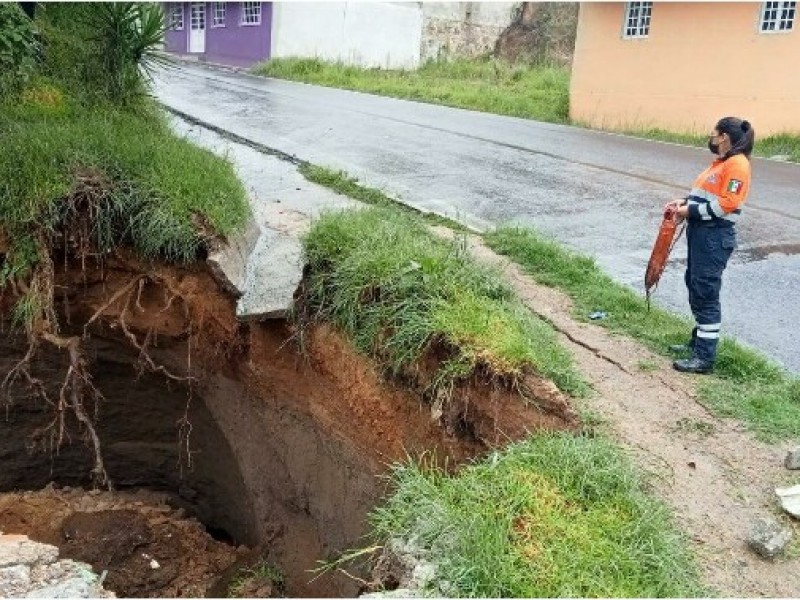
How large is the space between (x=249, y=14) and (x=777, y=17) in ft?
60.0

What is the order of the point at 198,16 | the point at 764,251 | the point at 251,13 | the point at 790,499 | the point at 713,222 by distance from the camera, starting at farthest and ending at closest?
the point at 198,16 < the point at 251,13 < the point at 764,251 < the point at 713,222 < the point at 790,499

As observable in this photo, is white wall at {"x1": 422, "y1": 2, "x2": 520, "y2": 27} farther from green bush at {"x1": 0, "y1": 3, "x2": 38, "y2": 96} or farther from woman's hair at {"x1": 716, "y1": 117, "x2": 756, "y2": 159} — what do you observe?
woman's hair at {"x1": 716, "y1": 117, "x2": 756, "y2": 159}

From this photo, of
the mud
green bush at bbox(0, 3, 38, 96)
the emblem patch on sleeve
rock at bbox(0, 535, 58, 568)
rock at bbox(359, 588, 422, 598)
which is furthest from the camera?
green bush at bbox(0, 3, 38, 96)

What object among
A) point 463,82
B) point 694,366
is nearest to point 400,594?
point 694,366

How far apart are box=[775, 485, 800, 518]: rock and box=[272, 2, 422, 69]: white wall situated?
2463 centimetres

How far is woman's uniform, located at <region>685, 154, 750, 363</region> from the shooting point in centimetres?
488

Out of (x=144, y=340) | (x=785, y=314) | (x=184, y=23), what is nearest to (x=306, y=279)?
(x=144, y=340)

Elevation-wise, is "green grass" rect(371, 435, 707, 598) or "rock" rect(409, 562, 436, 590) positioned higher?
"green grass" rect(371, 435, 707, 598)

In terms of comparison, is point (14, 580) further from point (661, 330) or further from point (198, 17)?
point (198, 17)

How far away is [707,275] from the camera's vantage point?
A: 5090 mm

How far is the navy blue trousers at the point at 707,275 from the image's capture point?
16.5ft

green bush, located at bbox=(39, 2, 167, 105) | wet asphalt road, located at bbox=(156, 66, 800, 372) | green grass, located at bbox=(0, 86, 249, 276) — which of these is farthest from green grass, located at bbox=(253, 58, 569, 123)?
green grass, located at bbox=(0, 86, 249, 276)

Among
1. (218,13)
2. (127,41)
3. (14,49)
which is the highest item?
(218,13)

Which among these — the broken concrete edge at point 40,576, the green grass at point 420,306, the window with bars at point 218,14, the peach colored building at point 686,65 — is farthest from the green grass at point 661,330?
the window with bars at point 218,14
